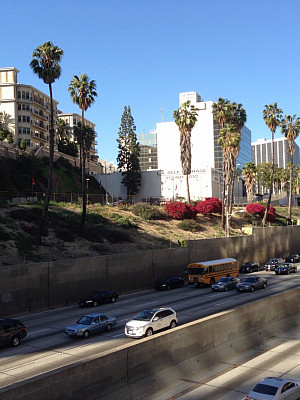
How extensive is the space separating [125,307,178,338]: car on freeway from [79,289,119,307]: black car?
11.2m

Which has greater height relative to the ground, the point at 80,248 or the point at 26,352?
the point at 80,248

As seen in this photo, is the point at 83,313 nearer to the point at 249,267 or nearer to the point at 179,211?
the point at 249,267

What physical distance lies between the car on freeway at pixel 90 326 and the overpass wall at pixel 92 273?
9423 millimetres

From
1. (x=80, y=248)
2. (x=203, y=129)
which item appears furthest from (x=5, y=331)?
(x=203, y=129)

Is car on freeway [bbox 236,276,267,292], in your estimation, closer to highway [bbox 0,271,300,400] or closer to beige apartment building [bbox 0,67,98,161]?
highway [bbox 0,271,300,400]

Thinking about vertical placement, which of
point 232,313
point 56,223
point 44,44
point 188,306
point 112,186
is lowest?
point 188,306

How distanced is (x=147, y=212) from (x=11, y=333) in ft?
155

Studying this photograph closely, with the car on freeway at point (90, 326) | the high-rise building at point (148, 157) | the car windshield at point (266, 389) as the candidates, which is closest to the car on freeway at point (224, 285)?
the car on freeway at point (90, 326)

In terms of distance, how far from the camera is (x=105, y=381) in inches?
595

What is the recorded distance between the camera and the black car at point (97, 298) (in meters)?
35.6

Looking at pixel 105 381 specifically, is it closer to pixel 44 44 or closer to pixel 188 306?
pixel 188 306

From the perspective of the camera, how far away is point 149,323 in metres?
24.7

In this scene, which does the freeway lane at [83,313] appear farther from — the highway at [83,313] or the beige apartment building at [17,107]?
the beige apartment building at [17,107]

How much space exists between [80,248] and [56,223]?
22.9ft
